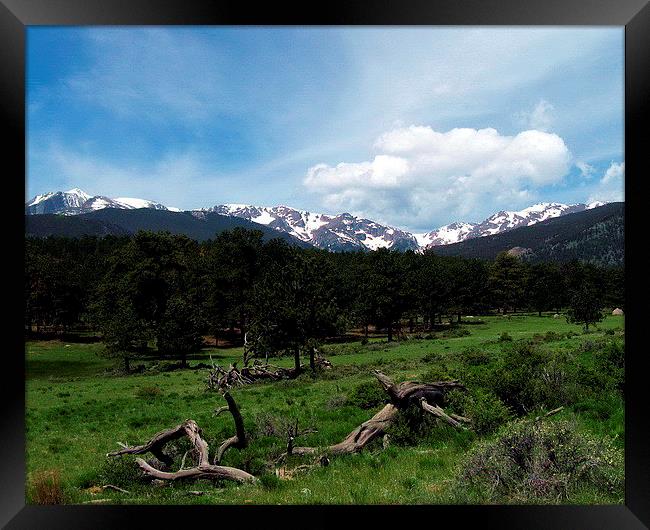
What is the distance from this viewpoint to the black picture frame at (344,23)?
3.30 m

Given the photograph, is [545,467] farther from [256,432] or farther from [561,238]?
[561,238]

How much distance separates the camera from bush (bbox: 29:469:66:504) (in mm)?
4730

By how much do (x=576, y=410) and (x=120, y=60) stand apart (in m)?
9.84

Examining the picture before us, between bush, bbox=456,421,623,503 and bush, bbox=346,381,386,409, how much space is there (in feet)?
13.4

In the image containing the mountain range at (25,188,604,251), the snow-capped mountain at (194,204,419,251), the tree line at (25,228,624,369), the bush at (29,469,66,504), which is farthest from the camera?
the tree line at (25,228,624,369)

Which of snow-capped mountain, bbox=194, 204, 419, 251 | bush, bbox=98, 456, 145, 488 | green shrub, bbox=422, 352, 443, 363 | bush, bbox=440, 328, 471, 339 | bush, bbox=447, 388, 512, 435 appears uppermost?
snow-capped mountain, bbox=194, 204, 419, 251

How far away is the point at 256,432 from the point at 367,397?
9.16 feet

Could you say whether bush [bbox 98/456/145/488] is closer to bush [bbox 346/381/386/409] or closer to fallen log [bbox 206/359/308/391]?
bush [bbox 346/381/386/409]

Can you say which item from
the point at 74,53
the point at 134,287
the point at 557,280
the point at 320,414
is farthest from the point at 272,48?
the point at 557,280

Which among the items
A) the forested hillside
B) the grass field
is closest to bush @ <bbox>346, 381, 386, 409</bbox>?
the grass field

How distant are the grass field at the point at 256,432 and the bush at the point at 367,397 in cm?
13

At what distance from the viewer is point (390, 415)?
19.7 feet

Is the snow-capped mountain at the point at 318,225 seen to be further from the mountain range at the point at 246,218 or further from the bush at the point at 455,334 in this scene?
the bush at the point at 455,334

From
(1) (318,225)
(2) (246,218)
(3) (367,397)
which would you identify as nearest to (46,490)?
(3) (367,397)
